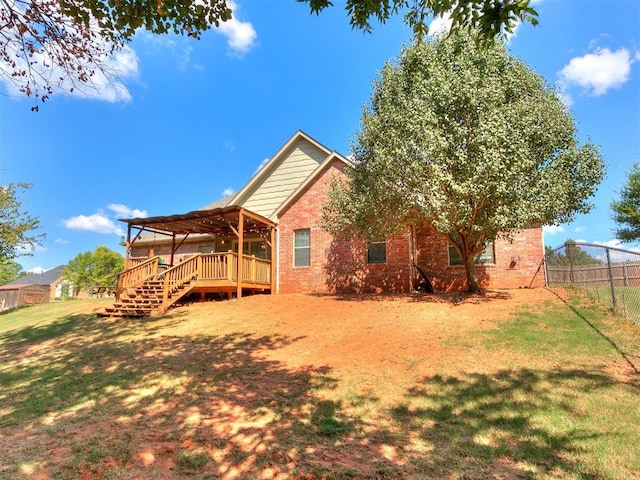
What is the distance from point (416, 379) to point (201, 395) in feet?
10.6

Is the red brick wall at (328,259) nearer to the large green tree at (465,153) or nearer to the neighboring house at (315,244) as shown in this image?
the neighboring house at (315,244)

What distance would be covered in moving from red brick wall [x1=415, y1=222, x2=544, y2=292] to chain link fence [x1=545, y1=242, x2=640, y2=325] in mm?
1094

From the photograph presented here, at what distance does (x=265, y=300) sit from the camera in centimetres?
1297

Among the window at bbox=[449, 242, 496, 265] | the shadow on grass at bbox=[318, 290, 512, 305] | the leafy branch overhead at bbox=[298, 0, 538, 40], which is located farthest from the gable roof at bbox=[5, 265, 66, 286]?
the leafy branch overhead at bbox=[298, 0, 538, 40]

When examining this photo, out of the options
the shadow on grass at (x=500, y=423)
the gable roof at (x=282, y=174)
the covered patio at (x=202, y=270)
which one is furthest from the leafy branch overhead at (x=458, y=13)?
the gable roof at (x=282, y=174)

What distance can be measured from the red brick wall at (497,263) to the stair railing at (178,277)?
8.44 meters

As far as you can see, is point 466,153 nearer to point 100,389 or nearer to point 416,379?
point 416,379

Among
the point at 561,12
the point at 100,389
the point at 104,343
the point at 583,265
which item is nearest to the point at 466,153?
the point at 561,12

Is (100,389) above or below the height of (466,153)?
below

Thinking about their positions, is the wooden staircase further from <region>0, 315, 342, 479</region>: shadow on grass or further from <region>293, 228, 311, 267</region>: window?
<region>293, 228, 311, 267</region>: window

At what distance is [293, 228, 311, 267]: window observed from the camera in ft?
51.0

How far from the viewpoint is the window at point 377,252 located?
14.0 metres

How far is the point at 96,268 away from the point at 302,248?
102 feet

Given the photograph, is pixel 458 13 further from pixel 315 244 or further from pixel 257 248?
pixel 257 248
